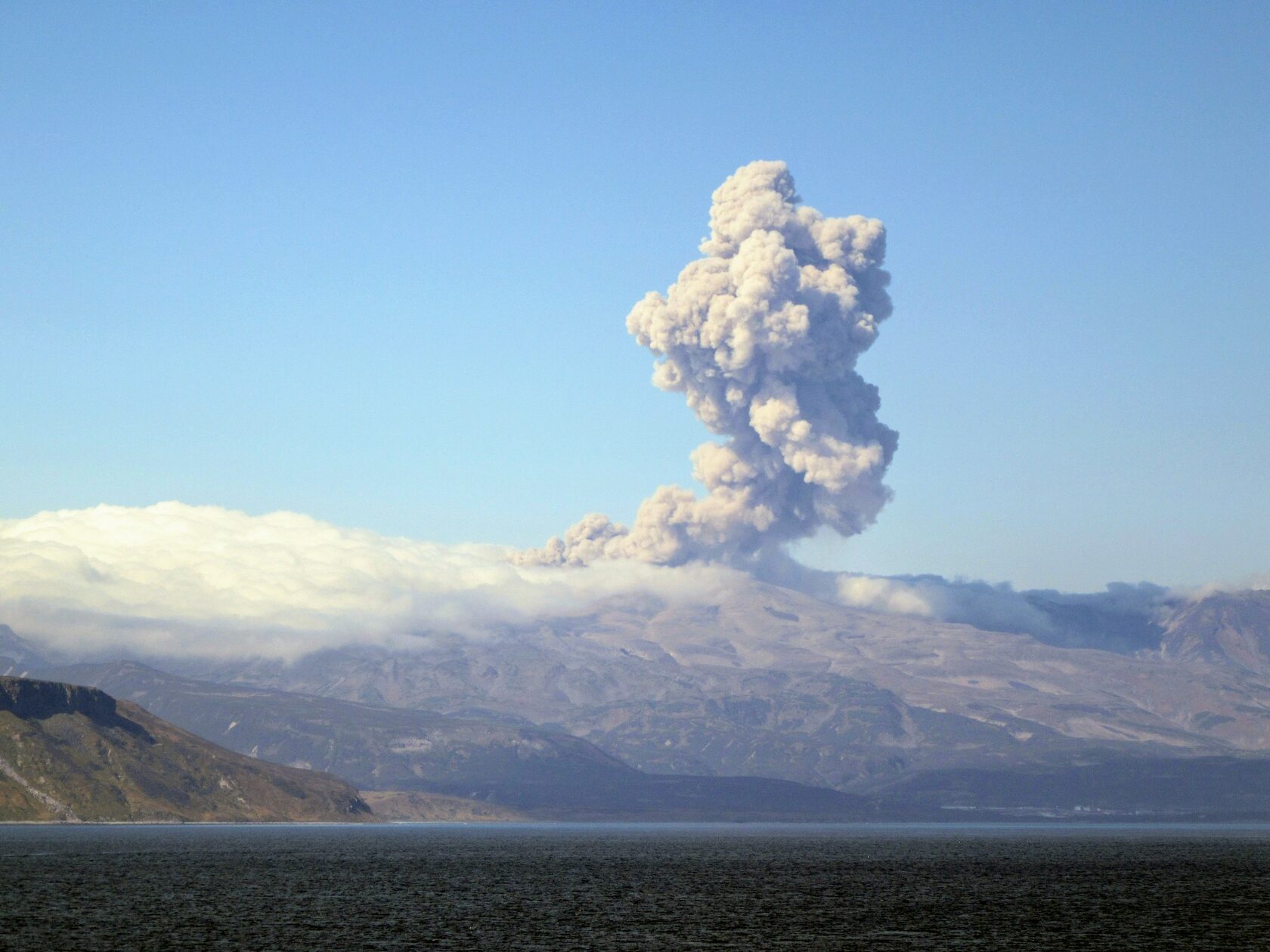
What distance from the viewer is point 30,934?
119 metres

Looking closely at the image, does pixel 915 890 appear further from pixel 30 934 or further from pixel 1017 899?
pixel 30 934

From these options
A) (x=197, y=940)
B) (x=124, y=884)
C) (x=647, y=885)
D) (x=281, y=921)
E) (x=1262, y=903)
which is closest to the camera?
(x=197, y=940)

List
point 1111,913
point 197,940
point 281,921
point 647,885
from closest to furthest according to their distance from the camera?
point 197,940
point 281,921
point 1111,913
point 647,885

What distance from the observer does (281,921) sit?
13412cm

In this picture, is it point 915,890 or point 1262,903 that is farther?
point 915,890

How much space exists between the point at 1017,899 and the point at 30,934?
10555 centimetres

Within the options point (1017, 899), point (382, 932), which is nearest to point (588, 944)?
point (382, 932)

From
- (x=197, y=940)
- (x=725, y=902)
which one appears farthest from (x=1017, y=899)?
(x=197, y=940)

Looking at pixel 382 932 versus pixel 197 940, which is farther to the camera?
pixel 382 932

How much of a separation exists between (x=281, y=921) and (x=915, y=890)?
85806mm

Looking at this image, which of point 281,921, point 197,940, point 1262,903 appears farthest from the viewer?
point 1262,903

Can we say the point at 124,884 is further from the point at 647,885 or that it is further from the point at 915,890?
the point at 915,890

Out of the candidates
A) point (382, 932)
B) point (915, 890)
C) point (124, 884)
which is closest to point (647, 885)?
point (915, 890)

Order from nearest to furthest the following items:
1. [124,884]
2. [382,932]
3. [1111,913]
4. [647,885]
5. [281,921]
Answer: [382,932] < [281,921] < [1111,913] < [124,884] < [647,885]
